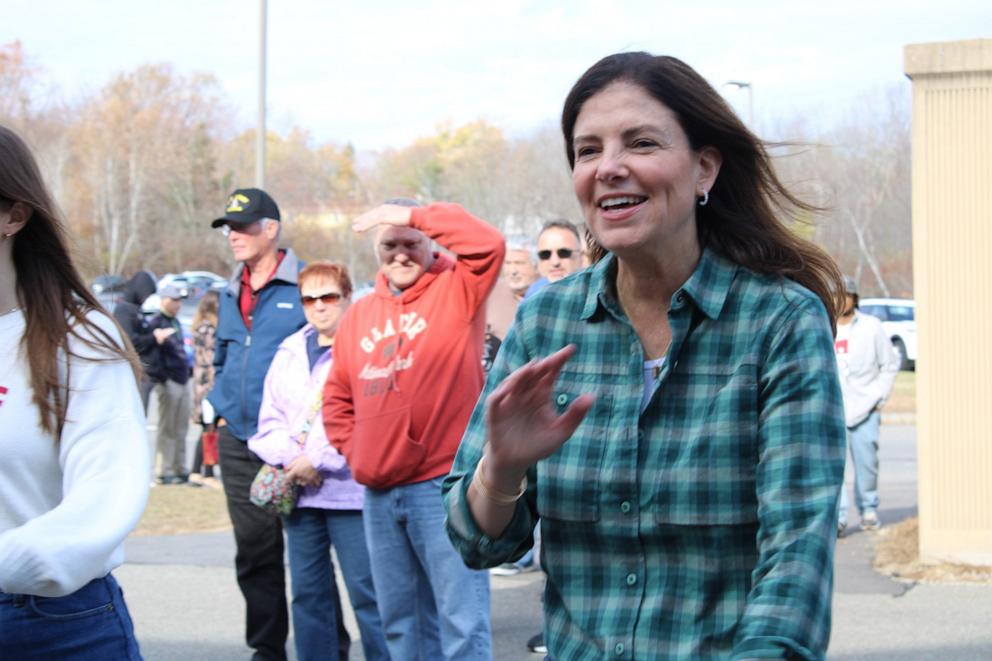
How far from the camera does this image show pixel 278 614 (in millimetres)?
6590

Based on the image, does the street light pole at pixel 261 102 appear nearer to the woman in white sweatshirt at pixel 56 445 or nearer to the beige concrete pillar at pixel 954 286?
the beige concrete pillar at pixel 954 286

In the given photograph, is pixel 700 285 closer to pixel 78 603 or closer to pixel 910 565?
pixel 78 603

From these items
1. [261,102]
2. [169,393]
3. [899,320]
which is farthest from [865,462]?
[899,320]

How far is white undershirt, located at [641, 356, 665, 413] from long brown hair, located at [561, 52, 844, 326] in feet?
0.89

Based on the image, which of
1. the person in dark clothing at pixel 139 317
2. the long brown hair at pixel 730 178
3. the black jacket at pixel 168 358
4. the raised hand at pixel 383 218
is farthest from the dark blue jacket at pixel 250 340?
the black jacket at pixel 168 358

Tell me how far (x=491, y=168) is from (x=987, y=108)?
201ft

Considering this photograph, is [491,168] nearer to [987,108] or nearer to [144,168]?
[144,168]

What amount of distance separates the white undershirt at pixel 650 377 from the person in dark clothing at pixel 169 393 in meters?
12.0

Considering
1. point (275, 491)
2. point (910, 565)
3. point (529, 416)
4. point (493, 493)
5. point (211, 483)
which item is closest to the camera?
point (529, 416)

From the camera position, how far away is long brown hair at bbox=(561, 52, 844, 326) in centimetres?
245

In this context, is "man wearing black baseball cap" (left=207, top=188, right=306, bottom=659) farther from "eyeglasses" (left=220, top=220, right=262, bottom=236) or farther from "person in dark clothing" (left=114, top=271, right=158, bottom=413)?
"person in dark clothing" (left=114, top=271, right=158, bottom=413)

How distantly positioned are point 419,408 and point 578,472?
2.97 metres

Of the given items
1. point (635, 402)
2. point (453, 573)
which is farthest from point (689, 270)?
point (453, 573)

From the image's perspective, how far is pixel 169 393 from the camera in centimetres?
1402
